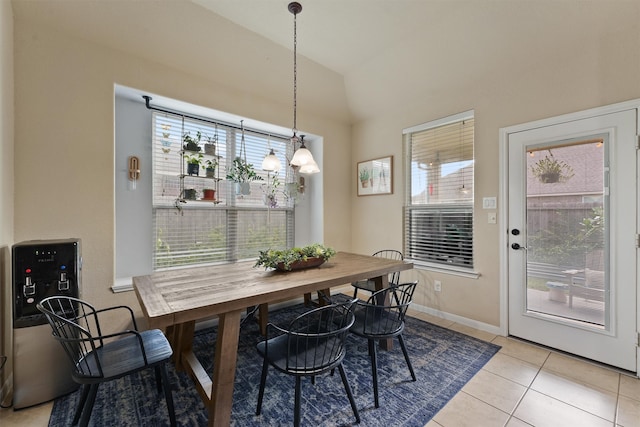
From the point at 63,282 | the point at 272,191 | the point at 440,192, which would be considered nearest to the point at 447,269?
the point at 440,192

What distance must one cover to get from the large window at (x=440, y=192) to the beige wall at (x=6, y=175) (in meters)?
3.75

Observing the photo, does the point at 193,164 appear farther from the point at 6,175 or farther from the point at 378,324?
the point at 378,324

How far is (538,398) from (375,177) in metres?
2.91

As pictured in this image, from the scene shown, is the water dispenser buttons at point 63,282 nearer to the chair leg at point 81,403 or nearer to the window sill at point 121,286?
the window sill at point 121,286

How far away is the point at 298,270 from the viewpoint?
7.77 feet

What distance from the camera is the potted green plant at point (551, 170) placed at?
96.6 inches

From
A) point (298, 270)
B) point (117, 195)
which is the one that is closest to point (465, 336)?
point (298, 270)

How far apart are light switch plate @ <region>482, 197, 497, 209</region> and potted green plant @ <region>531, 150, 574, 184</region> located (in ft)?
1.38

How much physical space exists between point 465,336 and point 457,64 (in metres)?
2.87

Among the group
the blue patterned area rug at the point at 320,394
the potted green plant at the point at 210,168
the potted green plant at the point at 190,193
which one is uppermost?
the potted green plant at the point at 210,168

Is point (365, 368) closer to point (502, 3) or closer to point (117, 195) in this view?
point (117, 195)

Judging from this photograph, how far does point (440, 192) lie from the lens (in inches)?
133

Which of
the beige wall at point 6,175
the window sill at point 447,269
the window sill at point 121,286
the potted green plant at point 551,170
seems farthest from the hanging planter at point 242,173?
the potted green plant at point 551,170

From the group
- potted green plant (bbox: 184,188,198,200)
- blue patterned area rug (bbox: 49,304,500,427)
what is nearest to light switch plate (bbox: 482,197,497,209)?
blue patterned area rug (bbox: 49,304,500,427)
